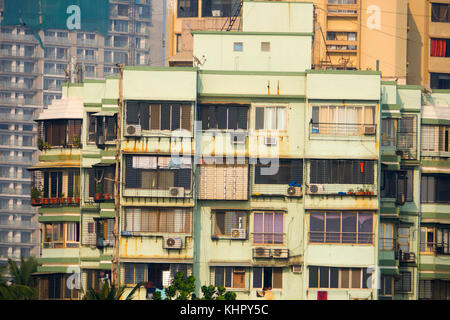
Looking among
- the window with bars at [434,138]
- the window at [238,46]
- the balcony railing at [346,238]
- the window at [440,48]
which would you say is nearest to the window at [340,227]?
the balcony railing at [346,238]

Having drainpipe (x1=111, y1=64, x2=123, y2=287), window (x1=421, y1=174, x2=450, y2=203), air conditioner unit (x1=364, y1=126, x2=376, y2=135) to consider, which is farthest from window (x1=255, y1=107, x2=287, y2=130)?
window (x1=421, y1=174, x2=450, y2=203)

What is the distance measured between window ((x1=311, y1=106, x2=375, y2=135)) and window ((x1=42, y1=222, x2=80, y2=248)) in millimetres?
14890

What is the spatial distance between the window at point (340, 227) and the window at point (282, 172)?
6.83 feet

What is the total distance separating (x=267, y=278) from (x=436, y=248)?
35.8 feet

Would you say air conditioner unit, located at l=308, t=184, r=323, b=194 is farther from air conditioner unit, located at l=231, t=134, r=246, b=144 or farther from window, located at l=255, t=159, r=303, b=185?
air conditioner unit, located at l=231, t=134, r=246, b=144

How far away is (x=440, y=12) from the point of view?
9150 centimetres

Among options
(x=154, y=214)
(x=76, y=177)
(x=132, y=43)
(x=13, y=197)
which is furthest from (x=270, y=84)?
(x=132, y=43)

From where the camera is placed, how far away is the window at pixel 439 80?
89.4 metres

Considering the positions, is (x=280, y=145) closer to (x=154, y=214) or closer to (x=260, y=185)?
(x=260, y=185)

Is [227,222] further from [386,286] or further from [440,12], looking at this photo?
[440,12]

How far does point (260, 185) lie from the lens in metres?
50.7

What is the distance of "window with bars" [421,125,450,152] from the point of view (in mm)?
55781

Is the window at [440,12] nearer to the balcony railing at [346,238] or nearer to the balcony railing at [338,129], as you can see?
the balcony railing at [338,129]

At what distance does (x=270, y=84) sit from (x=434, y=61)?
138ft
